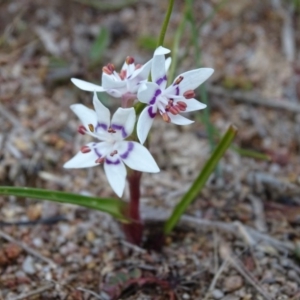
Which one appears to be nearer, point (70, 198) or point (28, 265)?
point (70, 198)

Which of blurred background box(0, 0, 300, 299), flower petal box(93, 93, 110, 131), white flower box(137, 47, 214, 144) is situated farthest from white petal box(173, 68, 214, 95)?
blurred background box(0, 0, 300, 299)

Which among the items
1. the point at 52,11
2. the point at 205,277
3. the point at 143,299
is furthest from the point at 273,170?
the point at 52,11

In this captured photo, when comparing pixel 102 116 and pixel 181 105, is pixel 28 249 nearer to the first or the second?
pixel 102 116

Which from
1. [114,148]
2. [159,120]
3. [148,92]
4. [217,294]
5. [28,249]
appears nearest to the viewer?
[148,92]

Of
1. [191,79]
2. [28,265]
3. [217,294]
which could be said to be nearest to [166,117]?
[191,79]

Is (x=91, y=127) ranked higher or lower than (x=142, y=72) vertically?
lower

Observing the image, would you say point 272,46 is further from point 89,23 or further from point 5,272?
point 5,272
